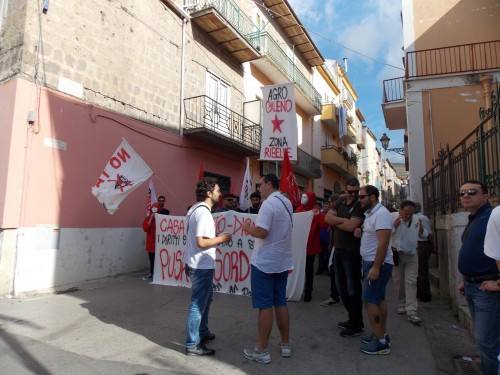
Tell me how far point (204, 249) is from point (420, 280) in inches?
176

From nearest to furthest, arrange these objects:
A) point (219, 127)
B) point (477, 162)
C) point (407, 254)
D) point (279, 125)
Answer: point (477, 162) < point (407, 254) < point (279, 125) < point (219, 127)

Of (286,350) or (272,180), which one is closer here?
(286,350)

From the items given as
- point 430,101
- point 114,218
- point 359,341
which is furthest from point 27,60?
point 430,101

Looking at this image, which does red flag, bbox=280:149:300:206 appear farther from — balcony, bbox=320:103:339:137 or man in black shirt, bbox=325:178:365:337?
balcony, bbox=320:103:339:137

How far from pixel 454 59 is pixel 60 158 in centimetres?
1298

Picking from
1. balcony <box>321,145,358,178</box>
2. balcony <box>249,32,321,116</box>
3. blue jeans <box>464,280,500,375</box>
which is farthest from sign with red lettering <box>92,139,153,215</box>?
balcony <box>321,145,358,178</box>

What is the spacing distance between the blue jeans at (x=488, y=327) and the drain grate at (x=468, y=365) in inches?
39.7

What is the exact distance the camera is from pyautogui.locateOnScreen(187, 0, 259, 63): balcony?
11.6 meters

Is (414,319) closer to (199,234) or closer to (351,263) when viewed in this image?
(351,263)

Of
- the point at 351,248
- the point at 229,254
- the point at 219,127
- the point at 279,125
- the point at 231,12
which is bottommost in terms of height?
the point at 229,254

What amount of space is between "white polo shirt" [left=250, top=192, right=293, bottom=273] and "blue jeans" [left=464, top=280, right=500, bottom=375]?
170cm

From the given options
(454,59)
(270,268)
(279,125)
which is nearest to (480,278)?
(270,268)

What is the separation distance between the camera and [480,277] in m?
2.81

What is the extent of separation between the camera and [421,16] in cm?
1374
